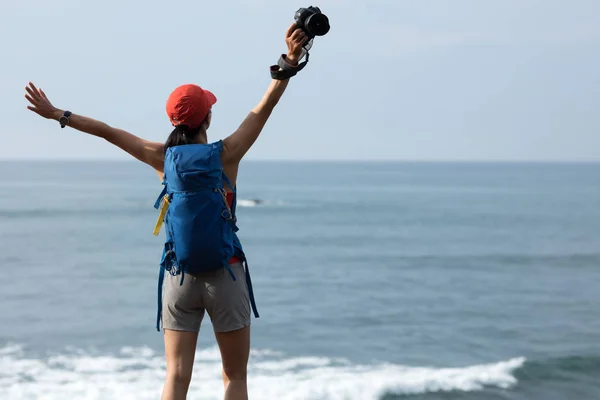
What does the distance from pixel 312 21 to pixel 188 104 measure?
673 mm

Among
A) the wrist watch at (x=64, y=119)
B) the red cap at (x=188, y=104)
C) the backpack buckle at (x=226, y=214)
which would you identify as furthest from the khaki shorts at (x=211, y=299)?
the wrist watch at (x=64, y=119)

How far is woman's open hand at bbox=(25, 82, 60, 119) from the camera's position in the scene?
388 centimetres

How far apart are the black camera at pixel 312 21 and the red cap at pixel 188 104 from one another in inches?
21.2

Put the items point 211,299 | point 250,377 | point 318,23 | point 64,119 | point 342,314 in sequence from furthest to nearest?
point 342,314 → point 250,377 → point 64,119 → point 211,299 → point 318,23

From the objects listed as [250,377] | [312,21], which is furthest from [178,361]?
[250,377]

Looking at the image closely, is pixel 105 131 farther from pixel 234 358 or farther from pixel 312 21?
pixel 234 358

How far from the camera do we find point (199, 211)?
3.67m

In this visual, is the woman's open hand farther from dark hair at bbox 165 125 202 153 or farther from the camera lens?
the camera lens

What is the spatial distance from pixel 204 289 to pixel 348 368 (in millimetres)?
10159

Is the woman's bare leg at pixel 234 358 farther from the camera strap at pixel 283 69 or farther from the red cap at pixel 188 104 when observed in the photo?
the camera strap at pixel 283 69

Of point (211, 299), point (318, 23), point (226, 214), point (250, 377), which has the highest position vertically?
point (318, 23)

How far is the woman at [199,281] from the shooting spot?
3.73m

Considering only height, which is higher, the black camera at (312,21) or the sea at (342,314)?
the black camera at (312,21)

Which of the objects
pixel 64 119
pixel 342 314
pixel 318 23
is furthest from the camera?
pixel 342 314
